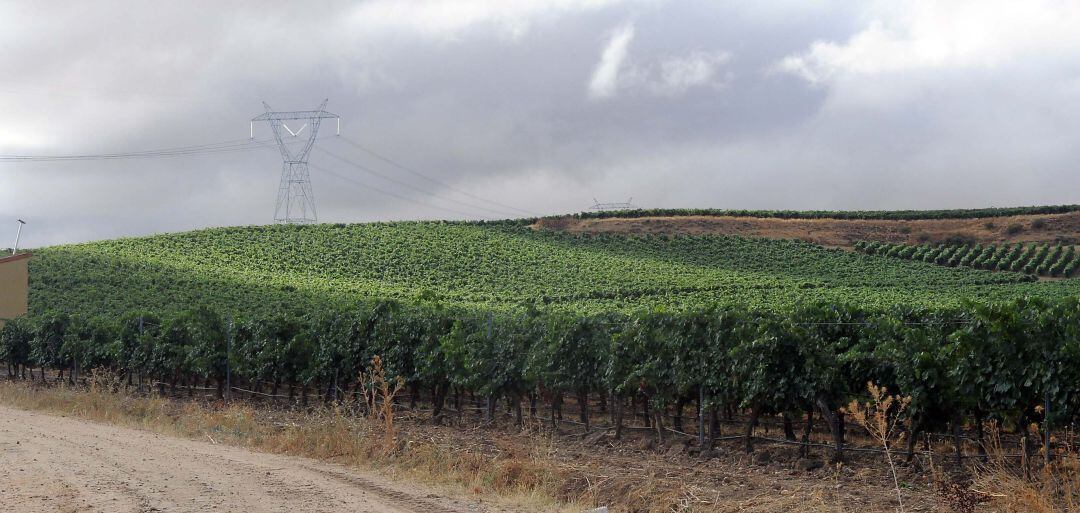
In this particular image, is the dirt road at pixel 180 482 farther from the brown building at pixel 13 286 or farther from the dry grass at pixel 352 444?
the brown building at pixel 13 286

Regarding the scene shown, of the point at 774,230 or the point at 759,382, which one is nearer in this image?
the point at 759,382

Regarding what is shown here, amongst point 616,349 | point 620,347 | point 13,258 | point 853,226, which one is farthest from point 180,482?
point 853,226

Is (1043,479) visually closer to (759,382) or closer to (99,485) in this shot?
(759,382)

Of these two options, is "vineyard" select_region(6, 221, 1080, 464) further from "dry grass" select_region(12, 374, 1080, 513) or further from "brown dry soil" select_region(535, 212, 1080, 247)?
"brown dry soil" select_region(535, 212, 1080, 247)

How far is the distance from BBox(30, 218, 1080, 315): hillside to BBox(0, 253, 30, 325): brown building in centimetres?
977

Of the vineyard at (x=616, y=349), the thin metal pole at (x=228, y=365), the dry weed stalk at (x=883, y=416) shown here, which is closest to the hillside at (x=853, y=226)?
the vineyard at (x=616, y=349)

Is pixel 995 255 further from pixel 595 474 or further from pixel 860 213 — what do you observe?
pixel 595 474

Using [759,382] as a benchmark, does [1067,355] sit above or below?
above

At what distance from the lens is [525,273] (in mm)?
67812

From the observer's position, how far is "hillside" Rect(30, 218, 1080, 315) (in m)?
54.3

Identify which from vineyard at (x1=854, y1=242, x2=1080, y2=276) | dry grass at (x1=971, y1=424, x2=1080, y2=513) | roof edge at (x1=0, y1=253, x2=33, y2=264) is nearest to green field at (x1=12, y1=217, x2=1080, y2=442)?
dry grass at (x1=971, y1=424, x2=1080, y2=513)

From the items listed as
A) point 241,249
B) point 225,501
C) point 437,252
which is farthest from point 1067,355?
point 241,249

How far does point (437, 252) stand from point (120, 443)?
6349cm

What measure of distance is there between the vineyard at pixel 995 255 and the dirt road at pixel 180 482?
2803 inches
